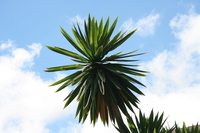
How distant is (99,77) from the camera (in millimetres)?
9844

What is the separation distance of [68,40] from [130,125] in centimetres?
375

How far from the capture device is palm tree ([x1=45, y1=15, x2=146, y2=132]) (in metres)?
9.97

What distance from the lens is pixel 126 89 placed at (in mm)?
10164

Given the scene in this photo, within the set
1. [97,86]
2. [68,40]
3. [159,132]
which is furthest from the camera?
[68,40]

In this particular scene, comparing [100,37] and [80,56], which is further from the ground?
[100,37]

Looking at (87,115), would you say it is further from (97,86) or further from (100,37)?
(100,37)

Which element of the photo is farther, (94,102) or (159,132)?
(94,102)

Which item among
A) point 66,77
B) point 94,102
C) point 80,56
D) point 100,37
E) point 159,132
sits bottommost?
point 159,132

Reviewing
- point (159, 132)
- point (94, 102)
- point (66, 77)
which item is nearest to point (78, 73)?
point (66, 77)

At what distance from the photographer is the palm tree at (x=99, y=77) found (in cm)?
997

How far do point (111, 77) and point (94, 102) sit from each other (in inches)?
40.8

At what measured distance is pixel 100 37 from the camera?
1042 centimetres

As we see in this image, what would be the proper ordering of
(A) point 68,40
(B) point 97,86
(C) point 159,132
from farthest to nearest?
(A) point 68,40, (B) point 97,86, (C) point 159,132

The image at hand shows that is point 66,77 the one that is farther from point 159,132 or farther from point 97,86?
point 159,132
